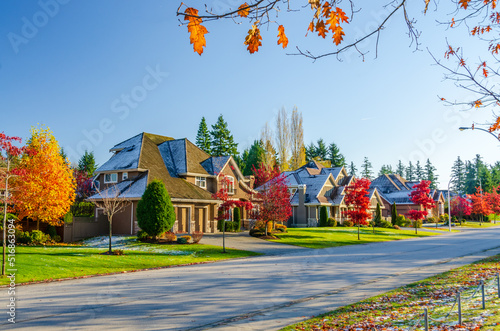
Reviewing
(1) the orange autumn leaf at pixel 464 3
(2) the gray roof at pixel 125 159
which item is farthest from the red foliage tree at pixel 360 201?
(1) the orange autumn leaf at pixel 464 3

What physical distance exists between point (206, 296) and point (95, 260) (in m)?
10.7

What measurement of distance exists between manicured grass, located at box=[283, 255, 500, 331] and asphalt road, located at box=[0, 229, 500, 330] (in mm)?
710

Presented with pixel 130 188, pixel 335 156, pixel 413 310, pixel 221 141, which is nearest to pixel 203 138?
pixel 221 141

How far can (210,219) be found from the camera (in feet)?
126

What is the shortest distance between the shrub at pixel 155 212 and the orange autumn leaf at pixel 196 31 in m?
24.8

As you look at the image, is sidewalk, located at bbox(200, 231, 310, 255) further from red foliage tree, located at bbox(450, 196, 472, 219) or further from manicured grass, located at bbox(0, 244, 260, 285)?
red foliage tree, located at bbox(450, 196, 472, 219)

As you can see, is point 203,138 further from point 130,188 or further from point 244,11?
point 244,11

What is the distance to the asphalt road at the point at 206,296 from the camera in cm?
863

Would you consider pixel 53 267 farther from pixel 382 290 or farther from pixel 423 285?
pixel 423 285

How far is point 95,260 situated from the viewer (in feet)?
65.4

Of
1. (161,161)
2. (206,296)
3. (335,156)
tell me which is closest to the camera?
(206,296)

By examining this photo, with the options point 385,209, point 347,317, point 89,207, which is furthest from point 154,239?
point 385,209

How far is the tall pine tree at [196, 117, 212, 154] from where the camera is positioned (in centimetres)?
8194

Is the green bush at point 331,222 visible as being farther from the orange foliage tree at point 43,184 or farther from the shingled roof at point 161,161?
the orange foliage tree at point 43,184
